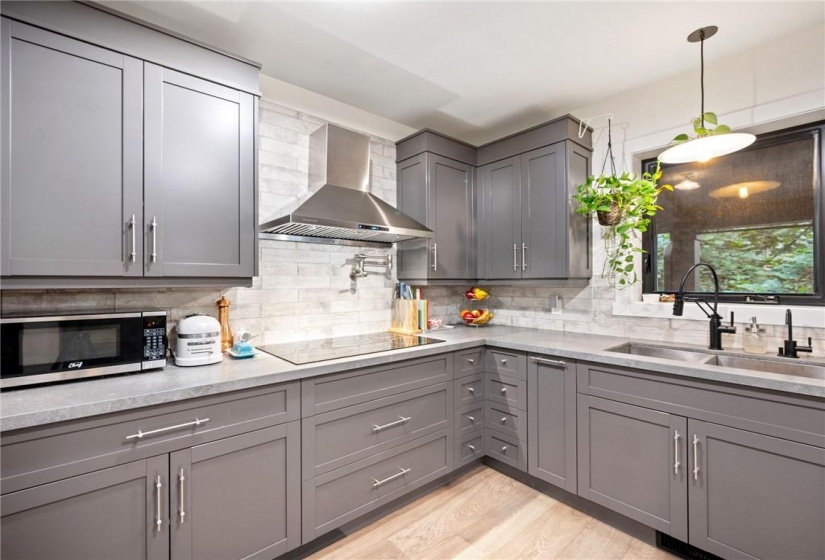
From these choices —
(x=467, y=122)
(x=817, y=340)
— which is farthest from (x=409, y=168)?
(x=817, y=340)

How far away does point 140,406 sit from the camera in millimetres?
1319

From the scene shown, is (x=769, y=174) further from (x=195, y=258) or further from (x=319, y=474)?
(x=195, y=258)

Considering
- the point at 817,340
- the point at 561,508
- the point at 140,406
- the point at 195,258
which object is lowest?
the point at 561,508

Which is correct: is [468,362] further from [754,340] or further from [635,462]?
[754,340]

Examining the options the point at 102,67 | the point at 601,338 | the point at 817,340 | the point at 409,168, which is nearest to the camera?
the point at 102,67

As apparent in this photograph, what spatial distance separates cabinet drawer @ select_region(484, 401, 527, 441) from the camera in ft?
7.70

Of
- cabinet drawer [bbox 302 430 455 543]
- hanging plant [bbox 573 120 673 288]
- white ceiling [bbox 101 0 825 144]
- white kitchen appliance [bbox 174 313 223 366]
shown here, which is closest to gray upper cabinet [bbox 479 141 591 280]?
hanging plant [bbox 573 120 673 288]

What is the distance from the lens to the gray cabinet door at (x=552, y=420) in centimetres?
212

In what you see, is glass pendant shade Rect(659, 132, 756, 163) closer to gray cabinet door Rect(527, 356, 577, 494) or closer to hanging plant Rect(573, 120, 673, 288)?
hanging plant Rect(573, 120, 673, 288)

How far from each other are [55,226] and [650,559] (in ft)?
9.43

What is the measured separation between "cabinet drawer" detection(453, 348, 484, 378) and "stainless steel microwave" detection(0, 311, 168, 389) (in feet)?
5.08

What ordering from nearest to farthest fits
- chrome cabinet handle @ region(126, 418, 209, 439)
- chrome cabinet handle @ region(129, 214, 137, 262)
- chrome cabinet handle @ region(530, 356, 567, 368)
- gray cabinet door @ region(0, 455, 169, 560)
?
gray cabinet door @ region(0, 455, 169, 560)
chrome cabinet handle @ region(126, 418, 209, 439)
chrome cabinet handle @ region(129, 214, 137, 262)
chrome cabinet handle @ region(530, 356, 567, 368)

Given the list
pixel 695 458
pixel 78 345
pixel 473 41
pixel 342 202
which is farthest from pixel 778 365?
pixel 78 345

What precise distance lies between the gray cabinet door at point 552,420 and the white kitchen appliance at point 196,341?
1745 mm
